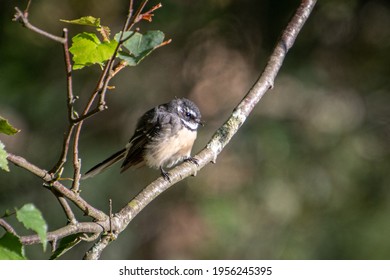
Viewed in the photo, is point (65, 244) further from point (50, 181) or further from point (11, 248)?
point (11, 248)

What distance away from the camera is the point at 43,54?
6.75 metres

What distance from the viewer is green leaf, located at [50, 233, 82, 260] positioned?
191cm

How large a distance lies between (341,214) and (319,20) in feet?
6.64

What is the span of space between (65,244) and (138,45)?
654 millimetres

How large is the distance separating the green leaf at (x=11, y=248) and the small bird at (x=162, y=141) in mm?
Result: 2838

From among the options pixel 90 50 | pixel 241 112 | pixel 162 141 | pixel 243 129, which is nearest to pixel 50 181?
pixel 90 50

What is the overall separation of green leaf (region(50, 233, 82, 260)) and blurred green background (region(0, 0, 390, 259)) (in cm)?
411

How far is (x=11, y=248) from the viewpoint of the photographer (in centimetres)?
152

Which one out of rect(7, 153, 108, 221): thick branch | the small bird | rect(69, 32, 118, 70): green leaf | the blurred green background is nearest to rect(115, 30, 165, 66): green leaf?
rect(69, 32, 118, 70): green leaf

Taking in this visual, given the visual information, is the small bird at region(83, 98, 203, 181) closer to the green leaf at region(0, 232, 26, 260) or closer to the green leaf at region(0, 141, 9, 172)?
the green leaf at region(0, 141, 9, 172)

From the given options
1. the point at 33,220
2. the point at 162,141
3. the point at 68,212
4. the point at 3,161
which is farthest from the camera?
the point at 162,141

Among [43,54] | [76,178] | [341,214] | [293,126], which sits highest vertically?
[76,178]

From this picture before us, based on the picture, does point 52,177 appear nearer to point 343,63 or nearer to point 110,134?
point 110,134
